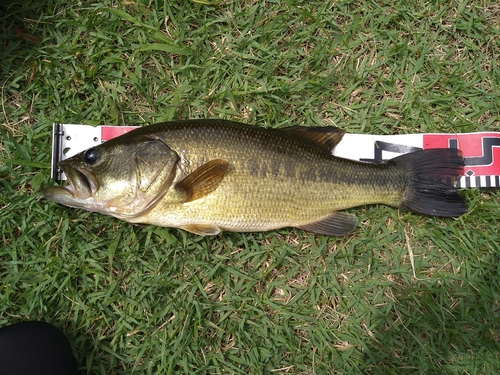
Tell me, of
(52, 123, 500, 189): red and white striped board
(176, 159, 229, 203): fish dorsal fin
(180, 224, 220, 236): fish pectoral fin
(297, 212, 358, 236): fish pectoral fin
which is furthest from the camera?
(52, 123, 500, 189): red and white striped board

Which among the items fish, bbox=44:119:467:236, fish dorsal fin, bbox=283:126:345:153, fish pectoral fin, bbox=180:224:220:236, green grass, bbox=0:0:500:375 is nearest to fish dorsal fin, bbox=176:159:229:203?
fish, bbox=44:119:467:236

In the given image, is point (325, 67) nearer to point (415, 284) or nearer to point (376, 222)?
point (376, 222)

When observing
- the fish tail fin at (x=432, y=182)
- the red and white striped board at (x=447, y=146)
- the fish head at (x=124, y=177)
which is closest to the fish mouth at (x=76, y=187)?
the fish head at (x=124, y=177)

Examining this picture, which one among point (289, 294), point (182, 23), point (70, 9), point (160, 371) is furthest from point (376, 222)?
point (70, 9)

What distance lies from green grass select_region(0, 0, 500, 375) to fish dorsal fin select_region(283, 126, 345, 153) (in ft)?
0.73

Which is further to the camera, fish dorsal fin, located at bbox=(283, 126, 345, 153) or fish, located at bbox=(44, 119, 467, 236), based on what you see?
fish dorsal fin, located at bbox=(283, 126, 345, 153)

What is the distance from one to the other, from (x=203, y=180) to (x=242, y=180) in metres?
0.31

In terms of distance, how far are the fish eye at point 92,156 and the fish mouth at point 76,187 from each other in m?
0.08

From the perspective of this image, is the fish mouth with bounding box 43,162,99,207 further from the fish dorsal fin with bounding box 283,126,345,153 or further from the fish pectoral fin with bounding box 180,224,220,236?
the fish dorsal fin with bounding box 283,126,345,153

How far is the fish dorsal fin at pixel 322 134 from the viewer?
3.30 meters

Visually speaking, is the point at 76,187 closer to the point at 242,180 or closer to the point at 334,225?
the point at 242,180

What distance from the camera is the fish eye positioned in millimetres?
2895

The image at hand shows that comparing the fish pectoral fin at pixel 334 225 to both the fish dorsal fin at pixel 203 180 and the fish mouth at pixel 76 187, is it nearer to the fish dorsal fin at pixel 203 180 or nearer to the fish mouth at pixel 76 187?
the fish dorsal fin at pixel 203 180

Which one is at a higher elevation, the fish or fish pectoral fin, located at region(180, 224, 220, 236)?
the fish
